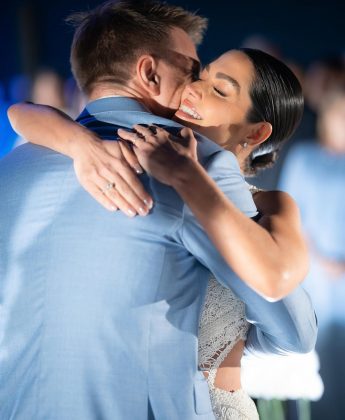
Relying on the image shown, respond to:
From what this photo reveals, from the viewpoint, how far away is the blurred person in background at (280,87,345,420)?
3703 millimetres

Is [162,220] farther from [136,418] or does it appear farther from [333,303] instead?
[333,303]

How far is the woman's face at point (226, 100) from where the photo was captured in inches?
72.9

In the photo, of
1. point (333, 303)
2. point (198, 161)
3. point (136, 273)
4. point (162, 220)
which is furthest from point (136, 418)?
point (333, 303)

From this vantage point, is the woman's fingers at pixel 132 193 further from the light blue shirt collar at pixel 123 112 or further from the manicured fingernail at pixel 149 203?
the light blue shirt collar at pixel 123 112

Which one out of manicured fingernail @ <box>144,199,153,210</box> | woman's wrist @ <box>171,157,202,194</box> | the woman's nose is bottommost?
manicured fingernail @ <box>144,199,153,210</box>

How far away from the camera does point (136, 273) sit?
4.62 ft

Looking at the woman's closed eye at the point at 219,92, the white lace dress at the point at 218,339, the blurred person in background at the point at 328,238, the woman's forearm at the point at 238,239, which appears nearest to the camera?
the woman's forearm at the point at 238,239

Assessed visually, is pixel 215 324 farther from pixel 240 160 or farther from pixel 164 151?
pixel 240 160

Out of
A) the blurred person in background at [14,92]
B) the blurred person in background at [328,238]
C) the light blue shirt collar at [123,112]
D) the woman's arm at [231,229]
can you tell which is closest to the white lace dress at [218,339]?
the woman's arm at [231,229]

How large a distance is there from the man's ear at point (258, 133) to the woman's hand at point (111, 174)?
0.55 m

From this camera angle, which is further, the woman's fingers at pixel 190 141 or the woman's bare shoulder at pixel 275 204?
the woman's bare shoulder at pixel 275 204

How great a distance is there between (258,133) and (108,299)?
729 millimetres

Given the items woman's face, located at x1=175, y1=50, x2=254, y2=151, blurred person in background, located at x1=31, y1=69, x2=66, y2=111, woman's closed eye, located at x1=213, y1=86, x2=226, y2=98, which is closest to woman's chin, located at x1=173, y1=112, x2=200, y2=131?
woman's face, located at x1=175, y1=50, x2=254, y2=151

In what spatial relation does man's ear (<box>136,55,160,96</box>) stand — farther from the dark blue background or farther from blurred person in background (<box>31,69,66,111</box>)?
the dark blue background
